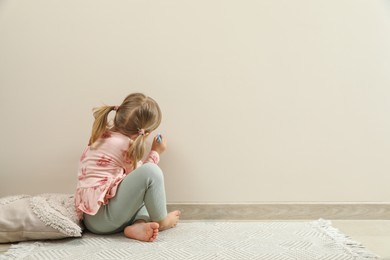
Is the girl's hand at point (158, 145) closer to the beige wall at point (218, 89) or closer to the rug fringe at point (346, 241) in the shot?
the beige wall at point (218, 89)

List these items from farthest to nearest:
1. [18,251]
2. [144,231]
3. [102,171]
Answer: [102,171] → [144,231] → [18,251]

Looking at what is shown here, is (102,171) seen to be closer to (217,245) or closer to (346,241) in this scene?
(217,245)

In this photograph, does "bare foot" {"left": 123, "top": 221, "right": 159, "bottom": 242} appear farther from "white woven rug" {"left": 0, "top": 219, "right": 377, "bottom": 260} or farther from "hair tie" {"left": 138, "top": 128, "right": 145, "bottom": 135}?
"hair tie" {"left": 138, "top": 128, "right": 145, "bottom": 135}

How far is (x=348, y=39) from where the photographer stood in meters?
2.01

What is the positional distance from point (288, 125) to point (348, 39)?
445mm

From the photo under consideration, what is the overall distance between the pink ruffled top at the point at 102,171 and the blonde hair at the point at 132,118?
3 centimetres

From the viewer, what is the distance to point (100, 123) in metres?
1.81

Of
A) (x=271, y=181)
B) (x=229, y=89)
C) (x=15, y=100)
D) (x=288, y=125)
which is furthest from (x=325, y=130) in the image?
(x=15, y=100)

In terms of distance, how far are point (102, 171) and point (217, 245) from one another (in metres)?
0.51

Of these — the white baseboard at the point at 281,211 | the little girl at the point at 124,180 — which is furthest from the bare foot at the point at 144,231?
the white baseboard at the point at 281,211

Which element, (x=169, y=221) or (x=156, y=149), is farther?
(x=156, y=149)

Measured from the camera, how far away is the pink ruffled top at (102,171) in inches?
66.9

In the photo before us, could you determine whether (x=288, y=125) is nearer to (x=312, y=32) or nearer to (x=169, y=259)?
(x=312, y=32)

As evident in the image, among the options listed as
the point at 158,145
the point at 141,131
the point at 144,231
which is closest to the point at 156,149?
the point at 158,145
